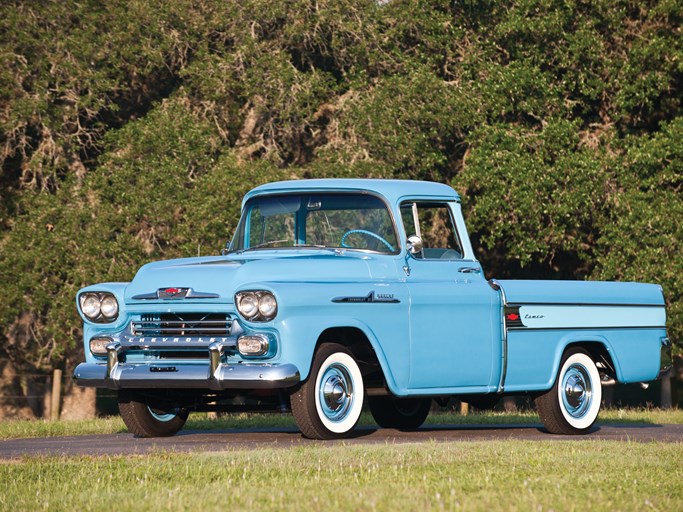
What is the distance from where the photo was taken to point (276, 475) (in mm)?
8672

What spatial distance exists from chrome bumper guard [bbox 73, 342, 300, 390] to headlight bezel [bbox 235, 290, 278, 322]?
33cm

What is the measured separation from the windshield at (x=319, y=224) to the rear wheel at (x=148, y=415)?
1.60 metres

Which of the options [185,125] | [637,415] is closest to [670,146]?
[637,415]

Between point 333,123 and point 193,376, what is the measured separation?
13333mm

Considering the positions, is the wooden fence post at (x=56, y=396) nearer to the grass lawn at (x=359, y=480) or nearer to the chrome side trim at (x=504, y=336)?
the chrome side trim at (x=504, y=336)

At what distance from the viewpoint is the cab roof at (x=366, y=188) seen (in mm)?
12273

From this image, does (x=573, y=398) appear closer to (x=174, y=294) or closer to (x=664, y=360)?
(x=664, y=360)

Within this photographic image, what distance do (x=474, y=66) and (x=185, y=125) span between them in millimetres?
5106

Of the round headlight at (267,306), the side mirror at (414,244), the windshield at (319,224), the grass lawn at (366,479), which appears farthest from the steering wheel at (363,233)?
the grass lawn at (366,479)

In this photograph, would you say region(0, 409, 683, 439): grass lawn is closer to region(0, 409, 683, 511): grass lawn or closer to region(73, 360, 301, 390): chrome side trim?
region(73, 360, 301, 390): chrome side trim

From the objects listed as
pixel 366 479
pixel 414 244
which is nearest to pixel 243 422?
pixel 414 244

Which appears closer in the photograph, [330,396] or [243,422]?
[330,396]

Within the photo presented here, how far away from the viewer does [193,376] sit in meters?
10.8

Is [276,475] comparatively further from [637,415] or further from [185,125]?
[185,125]
